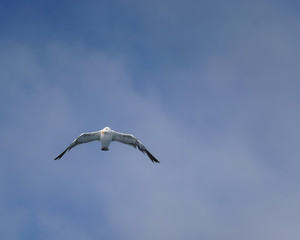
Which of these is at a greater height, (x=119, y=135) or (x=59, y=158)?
(x=119, y=135)

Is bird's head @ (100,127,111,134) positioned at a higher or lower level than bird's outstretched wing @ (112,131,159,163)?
lower

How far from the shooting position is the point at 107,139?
260 feet

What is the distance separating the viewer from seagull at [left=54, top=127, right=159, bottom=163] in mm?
79250

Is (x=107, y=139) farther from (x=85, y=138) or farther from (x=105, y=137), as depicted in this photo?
(x=85, y=138)

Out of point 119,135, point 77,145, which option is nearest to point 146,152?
point 119,135

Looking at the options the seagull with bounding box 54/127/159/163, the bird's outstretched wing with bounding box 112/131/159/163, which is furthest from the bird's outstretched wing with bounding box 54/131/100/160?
the bird's outstretched wing with bounding box 112/131/159/163

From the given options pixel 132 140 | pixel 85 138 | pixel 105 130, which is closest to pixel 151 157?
pixel 132 140

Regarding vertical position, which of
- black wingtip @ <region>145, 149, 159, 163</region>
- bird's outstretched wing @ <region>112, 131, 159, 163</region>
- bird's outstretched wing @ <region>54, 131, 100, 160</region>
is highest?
bird's outstretched wing @ <region>112, 131, 159, 163</region>

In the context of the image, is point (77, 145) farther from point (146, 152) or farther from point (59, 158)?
point (146, 152)

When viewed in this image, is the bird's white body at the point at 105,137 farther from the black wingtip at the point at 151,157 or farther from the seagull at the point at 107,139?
the black wingtip at the point at 151,157

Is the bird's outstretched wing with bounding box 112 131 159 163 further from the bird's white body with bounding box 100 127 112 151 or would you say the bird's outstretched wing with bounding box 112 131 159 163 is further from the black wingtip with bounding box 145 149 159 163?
the bird's white body with bounding box 100 127 112 151

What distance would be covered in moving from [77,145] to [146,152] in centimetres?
1210

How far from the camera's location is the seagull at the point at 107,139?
260ft

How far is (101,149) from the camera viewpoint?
8006cm
